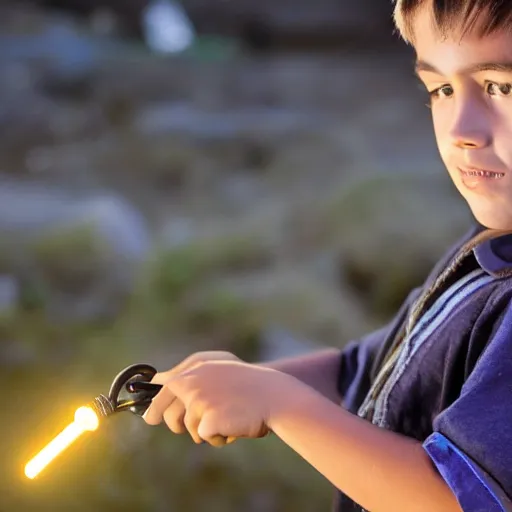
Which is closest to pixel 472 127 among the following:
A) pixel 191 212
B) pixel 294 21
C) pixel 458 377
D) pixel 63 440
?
pixel 458 377

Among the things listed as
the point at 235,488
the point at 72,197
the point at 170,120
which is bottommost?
the point at 235,488

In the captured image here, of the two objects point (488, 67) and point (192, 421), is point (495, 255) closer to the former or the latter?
point (488, 67)

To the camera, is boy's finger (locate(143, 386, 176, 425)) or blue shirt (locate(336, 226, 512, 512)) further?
boy's finger (locate(143, 386, 176, 425))

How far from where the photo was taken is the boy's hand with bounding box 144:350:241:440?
86cm

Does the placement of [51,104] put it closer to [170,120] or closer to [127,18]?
[170,120]

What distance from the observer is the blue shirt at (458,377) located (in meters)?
0.73

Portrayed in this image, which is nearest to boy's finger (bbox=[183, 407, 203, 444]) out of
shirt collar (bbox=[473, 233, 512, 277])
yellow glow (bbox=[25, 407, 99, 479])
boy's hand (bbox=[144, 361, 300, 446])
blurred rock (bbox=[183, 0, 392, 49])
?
boy's hand (bbox=[144, 361, 300, 446])

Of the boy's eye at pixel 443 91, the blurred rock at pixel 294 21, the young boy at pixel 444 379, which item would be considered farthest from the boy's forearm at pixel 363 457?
the blurred rock at pixel 294 21

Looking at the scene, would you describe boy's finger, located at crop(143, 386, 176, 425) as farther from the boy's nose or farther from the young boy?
the boy's nose

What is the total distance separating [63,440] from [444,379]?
423 mm

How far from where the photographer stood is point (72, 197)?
4520 mm

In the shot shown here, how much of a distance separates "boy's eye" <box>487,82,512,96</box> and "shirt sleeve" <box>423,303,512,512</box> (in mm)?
232

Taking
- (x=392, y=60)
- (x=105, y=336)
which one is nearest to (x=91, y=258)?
(x=105, y=336)

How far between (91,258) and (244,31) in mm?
4365
